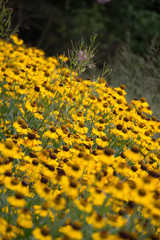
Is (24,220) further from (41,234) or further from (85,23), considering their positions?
(85,23)

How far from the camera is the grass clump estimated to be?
164cm

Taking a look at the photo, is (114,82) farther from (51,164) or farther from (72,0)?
(72,0)

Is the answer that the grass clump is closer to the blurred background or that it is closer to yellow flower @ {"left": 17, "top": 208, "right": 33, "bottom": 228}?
yellow flower @ {"left": 17, "top": 208, "right": 33, "bottom": 228}

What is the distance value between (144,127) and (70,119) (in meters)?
0.78

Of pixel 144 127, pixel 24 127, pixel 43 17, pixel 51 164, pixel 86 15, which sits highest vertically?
pixel 86 15

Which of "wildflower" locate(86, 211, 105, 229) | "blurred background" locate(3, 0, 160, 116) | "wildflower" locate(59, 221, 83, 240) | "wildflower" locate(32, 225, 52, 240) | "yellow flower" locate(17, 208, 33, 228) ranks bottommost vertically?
"wildflower" locate(32, 225, 52, 240)

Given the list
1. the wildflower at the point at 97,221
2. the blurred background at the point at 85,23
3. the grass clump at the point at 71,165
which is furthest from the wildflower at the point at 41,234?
the blurred background at the point at 85,23

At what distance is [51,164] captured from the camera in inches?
85.0

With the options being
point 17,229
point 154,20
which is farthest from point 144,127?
point 154,20

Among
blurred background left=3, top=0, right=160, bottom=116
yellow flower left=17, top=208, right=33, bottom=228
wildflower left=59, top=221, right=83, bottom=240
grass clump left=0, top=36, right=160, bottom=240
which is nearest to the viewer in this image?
wildflower left=59, top=221, right=83, bottom=240

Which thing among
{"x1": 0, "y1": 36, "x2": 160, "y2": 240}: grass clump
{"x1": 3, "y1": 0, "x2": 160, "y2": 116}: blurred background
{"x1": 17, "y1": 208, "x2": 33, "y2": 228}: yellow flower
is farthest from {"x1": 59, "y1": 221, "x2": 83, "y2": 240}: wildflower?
{"x1": 3, "y1": 0, "x2": 160, "y2": 116}: blurred background

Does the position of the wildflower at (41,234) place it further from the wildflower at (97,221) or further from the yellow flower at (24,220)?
the wildflower at (97,221)

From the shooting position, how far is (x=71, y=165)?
7.04 ft

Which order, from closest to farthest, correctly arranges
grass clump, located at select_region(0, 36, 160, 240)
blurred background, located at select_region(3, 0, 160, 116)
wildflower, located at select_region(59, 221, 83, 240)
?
wildflower, located at select_region(59, 221, 83, 240) → grass clump, located at select_region(0, 36, 160, 240) → blurred background, located at select_region(3, 0, 160, 116)
